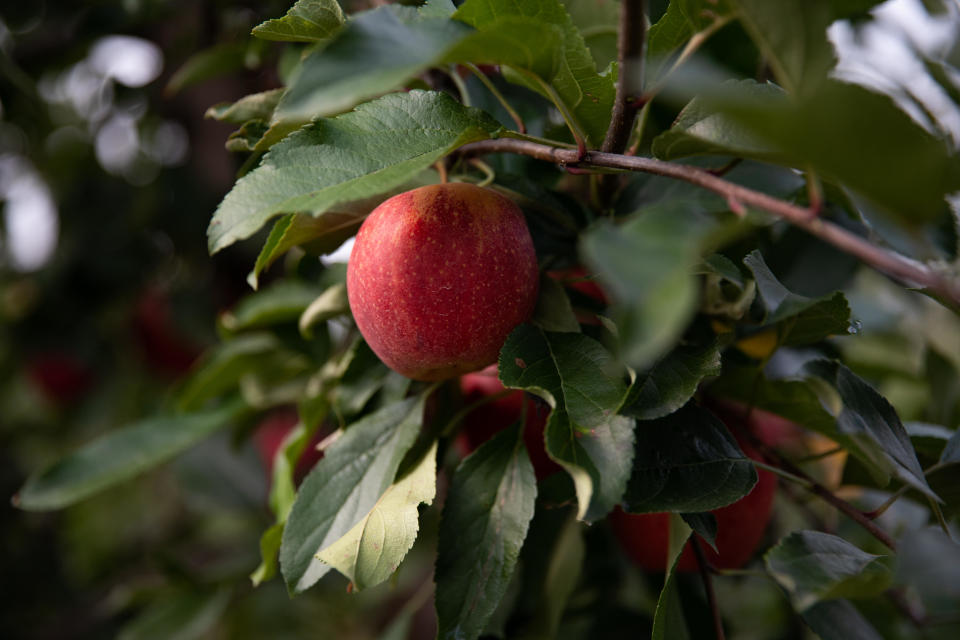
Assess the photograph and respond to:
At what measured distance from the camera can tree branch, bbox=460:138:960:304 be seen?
0.82 ft

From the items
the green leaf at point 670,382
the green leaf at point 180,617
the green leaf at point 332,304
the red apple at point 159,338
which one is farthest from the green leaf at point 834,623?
the red apple at point 159,338

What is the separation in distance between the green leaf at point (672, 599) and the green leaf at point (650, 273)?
21 cm

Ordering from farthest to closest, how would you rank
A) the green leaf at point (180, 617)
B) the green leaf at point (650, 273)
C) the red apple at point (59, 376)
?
the red apple at point (59, 376) → the green leaf at point (180, 617) → the green leaf at point (650, 273)

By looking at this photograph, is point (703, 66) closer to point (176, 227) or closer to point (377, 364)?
point (377, 364)

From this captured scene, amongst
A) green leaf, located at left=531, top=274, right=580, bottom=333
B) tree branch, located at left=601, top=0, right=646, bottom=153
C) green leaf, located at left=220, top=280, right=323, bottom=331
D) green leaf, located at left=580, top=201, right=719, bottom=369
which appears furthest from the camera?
green leaf, located at left=220, top=280, right=323, bottom=331

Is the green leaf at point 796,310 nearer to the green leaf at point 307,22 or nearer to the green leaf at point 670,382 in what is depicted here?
the green leaf at point 670,382

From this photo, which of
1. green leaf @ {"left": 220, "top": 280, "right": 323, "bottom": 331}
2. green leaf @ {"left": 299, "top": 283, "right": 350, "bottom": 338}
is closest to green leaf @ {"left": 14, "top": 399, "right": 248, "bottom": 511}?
green leaf @ {"left": 220, "top": 280, "right": 323, "bottom": 331}

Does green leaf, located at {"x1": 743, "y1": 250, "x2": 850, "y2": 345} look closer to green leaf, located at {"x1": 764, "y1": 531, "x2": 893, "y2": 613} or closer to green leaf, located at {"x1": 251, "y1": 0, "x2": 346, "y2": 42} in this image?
green leaf, located at {"x1": 764, "y1": 531, "x2": 893, "y2": 613}

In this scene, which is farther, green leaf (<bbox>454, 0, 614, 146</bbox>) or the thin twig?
the thin twig

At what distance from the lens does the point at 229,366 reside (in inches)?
27.5

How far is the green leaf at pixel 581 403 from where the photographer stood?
327mm

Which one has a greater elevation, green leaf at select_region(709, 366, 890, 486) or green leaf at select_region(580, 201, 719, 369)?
green leaf at select_region(580, 201, 719, 369)

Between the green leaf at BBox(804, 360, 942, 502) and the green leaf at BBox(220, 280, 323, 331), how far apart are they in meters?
0.41

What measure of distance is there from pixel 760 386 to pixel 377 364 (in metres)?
0.26
